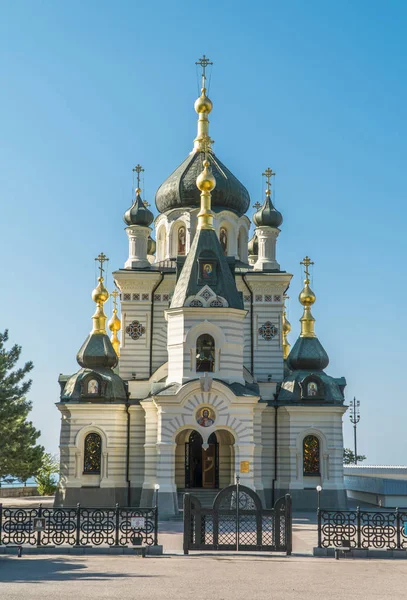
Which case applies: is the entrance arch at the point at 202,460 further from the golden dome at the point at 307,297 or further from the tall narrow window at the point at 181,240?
the tall narrow window at the point at 181,240

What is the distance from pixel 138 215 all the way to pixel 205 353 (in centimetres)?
875

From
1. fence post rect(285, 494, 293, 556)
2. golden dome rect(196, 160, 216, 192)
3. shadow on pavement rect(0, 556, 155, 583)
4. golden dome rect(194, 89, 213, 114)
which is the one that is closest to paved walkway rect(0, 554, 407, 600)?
shadow on pavement rect(0, 556, 155, 583)

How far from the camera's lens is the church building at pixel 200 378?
30.5 meters

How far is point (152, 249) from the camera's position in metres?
40.5

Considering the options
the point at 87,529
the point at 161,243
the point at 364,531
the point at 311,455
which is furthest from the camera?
the point at 161,243

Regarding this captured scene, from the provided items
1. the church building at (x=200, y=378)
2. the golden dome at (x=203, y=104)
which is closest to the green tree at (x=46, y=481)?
the church building at (x=200, y=378)

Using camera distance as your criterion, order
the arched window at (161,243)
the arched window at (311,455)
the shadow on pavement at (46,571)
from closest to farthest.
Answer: the shadow on pavement at (46,571)
the arched window at (311,455)
the arched window at (161,243)

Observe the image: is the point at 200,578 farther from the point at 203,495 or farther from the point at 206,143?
the point at 206,143

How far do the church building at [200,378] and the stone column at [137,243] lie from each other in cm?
6

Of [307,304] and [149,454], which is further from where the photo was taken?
[307,304]

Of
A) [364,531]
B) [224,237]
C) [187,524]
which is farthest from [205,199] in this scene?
[364,531]

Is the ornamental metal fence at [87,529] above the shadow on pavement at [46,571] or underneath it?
above

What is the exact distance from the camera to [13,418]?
95.3 feet

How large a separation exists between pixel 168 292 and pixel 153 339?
2.10 metres
